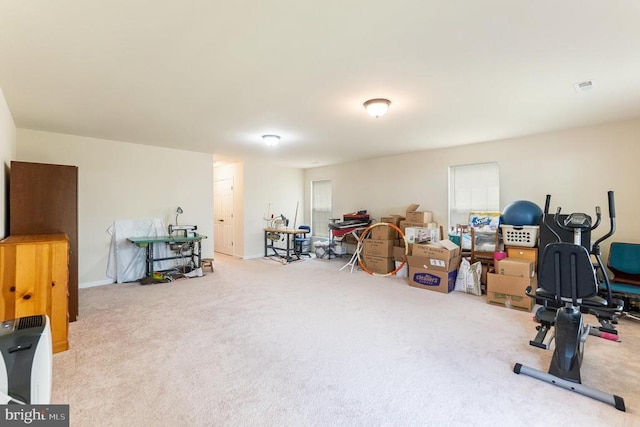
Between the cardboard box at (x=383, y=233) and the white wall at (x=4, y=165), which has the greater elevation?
the white wall at (x=4, y=165)

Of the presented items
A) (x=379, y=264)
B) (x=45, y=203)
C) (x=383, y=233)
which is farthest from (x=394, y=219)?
(x=45, y=203)

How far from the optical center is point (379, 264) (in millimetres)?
5723

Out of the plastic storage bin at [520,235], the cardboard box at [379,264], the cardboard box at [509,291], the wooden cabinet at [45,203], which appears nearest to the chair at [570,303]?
the cardboard box at [509,291]

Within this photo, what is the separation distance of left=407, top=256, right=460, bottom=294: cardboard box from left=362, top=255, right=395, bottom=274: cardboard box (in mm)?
820

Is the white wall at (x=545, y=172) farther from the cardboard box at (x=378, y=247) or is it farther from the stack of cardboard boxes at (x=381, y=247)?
the cardboard box at (x=378, y=247)

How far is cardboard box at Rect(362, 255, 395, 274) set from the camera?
5.62 m

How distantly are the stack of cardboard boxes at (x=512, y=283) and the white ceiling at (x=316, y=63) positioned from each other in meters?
1.90

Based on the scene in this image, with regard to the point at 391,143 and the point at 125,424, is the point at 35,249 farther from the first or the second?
the point at 391,143

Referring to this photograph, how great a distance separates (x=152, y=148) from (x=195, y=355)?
166 inches

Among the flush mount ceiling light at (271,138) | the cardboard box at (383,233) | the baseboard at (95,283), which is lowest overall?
the baseboard at (95,283)

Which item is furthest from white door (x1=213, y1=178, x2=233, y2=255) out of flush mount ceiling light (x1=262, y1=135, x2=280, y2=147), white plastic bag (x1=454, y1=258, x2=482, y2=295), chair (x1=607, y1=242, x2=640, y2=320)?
chair (x1=607, y1=242, x2=640, y2=320)

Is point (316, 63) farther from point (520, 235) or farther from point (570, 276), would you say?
point (520, 235)

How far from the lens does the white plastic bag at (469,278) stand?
4.37 meters

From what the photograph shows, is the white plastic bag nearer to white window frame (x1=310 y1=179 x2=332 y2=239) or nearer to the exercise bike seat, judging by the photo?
the exercise bike seat
